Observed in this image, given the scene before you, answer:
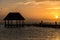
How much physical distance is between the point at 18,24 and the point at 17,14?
297 cm

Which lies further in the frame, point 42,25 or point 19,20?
point 42,25

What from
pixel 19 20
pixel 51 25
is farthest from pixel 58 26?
pixel 19 20

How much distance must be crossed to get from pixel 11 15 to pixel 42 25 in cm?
1337

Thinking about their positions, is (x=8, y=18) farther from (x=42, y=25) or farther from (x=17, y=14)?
(x=42, y=25)

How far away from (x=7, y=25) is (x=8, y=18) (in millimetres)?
3011

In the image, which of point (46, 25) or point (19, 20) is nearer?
point (19, 20)

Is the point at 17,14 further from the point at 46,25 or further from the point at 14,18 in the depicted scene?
the point at 46,25

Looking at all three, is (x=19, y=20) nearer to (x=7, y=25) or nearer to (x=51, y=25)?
(x=7, y=25)

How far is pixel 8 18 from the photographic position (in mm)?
65500

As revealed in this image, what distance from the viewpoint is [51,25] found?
7188cm

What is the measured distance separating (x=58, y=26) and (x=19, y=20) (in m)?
11.2

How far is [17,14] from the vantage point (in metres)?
65.8

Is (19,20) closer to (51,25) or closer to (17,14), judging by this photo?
(17,14)

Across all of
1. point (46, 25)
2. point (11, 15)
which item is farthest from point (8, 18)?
point (46, 25)
